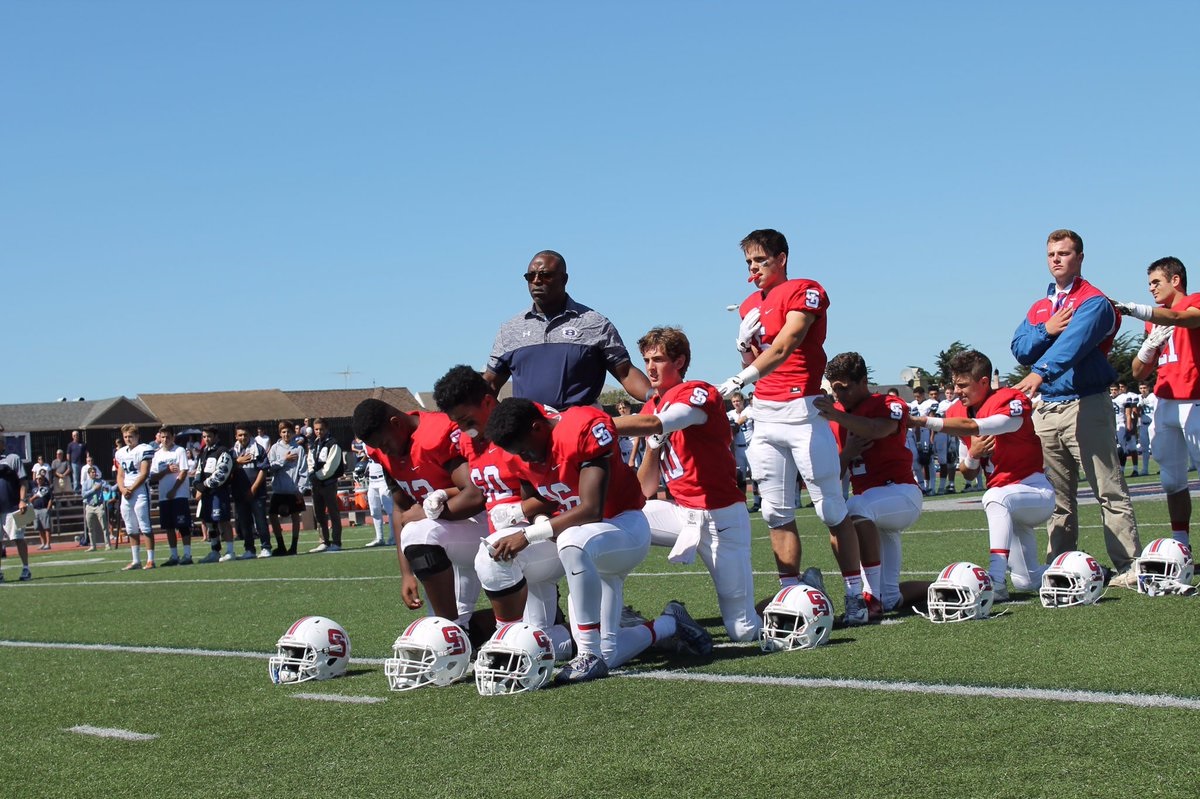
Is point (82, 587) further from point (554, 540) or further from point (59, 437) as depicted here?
point (59, 437)

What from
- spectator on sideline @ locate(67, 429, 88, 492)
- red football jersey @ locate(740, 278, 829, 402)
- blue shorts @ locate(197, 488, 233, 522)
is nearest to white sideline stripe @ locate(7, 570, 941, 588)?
blue shorts @ locate(197, 488, 233, 522)

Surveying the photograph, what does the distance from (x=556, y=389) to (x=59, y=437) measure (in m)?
48.6

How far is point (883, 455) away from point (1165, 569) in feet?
5.54

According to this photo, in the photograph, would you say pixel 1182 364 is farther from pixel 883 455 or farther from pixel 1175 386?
pixel 883 455

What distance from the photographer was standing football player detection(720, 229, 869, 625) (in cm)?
714

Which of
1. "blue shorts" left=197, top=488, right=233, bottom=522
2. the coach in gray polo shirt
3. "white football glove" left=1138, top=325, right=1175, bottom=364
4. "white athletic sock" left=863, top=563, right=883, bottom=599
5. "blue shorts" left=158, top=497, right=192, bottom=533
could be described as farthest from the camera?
"blue shorts" left=197, top=488, right=233, bottom=522

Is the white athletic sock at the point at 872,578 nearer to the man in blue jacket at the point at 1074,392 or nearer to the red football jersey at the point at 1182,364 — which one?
the man in blue jacket at the point at 1074,392

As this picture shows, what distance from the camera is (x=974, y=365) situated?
26.8ft

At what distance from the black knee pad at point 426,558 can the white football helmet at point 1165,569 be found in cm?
386

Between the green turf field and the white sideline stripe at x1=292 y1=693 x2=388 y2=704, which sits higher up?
the green turf field

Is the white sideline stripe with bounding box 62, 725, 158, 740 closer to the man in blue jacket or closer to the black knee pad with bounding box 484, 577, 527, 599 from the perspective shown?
the black knee pad with bounding box 484, 577, 527, 599

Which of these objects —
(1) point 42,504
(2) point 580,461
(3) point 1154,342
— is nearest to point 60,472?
(1) point 42,504

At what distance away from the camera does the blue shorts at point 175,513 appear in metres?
18.3

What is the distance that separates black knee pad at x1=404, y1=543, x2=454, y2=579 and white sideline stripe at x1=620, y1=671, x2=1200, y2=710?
4.69ft
